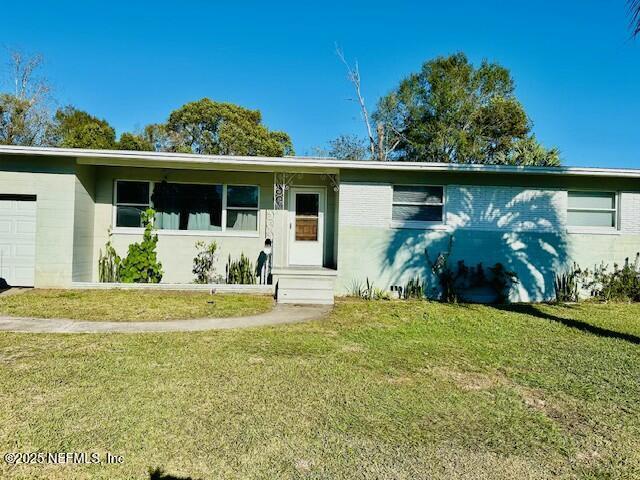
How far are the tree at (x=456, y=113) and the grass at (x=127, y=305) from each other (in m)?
19.8

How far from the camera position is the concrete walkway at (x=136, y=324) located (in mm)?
6539

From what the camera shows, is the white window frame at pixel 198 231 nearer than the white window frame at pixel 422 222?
No

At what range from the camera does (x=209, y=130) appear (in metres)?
31.2

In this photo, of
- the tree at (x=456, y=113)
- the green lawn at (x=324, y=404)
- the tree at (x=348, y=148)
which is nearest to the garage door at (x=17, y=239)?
the green lawn at (x=324, y=404)

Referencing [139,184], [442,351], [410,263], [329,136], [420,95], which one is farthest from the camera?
[329,136]

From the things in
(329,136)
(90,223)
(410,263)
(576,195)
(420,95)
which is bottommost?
(410,263)

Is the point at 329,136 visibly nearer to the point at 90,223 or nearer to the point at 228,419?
the point at 90,223

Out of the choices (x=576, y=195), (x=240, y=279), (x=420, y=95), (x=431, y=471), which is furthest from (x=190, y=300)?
(x=420, y=95)

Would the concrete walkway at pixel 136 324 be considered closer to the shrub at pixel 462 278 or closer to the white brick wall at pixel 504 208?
the shrub at pixel 462 278

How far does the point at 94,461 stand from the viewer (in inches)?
114

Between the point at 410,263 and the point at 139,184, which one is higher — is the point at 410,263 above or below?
below

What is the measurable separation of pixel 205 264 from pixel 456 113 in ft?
67.1

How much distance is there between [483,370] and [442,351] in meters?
0.83

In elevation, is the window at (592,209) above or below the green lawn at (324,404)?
above
